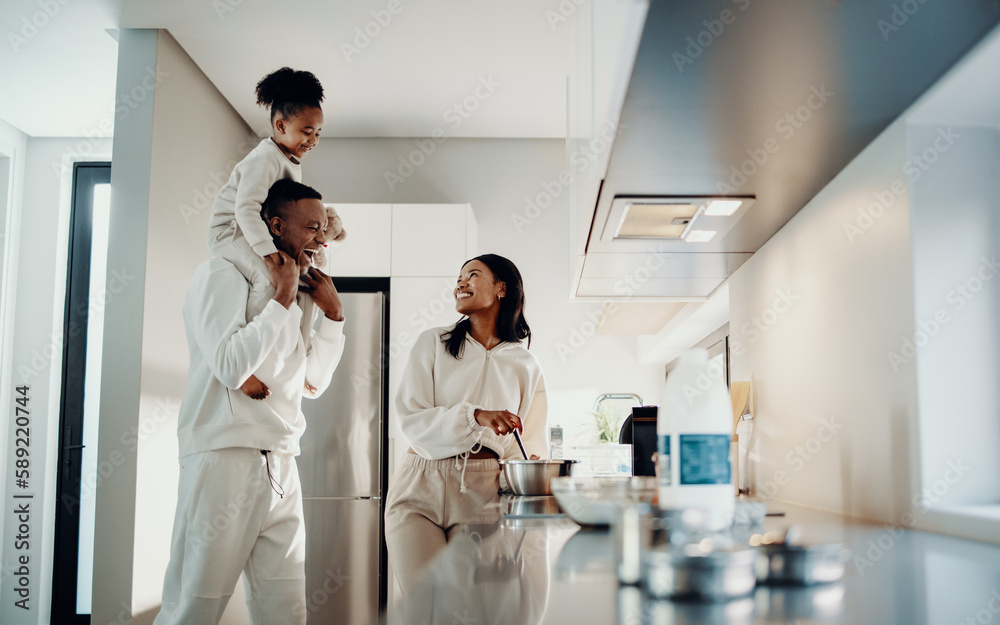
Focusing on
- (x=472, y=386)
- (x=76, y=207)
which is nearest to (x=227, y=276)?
(x=472, y=386)

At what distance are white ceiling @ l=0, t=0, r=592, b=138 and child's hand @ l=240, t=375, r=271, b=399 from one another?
1.83 metres

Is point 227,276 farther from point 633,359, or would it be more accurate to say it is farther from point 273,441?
point 633,359

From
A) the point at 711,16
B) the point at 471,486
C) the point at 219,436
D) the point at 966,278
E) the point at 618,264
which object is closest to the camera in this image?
the point at 711,16

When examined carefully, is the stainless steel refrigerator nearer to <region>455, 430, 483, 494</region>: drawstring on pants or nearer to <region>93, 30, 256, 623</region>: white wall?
<region>93, 30, 256, 623</region>: white wall

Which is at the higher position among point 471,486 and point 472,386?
point 472,386

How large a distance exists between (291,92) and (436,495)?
4.42 feet

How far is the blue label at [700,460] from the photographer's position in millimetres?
851

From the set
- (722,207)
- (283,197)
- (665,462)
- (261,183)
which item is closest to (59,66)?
(261,183)

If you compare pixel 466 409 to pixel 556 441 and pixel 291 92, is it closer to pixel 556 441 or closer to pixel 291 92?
pixel 291 92

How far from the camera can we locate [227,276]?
1884 millimetres

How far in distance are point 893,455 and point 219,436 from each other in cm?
134

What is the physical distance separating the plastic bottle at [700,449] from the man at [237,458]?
1.16 meters

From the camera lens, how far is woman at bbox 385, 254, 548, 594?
6.13ft

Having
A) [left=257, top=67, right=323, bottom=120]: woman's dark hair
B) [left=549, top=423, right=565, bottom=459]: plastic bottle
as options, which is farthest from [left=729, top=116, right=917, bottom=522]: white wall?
[left=549, top=423, right=565, bottom=459]: plastic bottle
